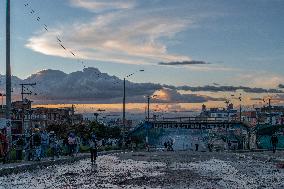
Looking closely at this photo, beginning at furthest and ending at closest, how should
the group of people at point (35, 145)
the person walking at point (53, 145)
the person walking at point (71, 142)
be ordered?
the person walking at point (71, 142), the person walking at point (53, 145), the group of people at point (35, 145)

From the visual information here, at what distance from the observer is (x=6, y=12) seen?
3231cm

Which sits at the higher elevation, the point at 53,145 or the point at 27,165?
the point at 53,145

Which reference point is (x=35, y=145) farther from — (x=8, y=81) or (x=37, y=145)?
(x=8, y=81)

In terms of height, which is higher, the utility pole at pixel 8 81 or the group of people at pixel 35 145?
the utility pole at pixel 8 81

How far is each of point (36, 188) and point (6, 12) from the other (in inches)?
605

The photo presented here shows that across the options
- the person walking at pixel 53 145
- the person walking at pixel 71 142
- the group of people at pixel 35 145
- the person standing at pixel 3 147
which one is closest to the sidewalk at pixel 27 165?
the person walking at pixel 71 142

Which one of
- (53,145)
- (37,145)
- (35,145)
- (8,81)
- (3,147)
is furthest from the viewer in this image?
Answer: (53,145)

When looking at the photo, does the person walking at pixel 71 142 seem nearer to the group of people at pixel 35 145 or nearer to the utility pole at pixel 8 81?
the group of people at pixel 35 145

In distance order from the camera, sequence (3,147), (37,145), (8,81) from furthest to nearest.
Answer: (37,145)
(8,81)
(3,147)

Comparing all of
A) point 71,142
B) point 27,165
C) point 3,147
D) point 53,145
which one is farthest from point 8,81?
point 71,142

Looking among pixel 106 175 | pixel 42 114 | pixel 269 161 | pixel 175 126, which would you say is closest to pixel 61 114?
pixel 42 114

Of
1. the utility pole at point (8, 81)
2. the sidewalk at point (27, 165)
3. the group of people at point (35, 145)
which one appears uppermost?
the utility pole at point (8, 81)

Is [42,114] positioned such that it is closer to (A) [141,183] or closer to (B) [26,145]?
(B) [26,145]

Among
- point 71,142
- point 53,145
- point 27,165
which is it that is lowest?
point 27,165
